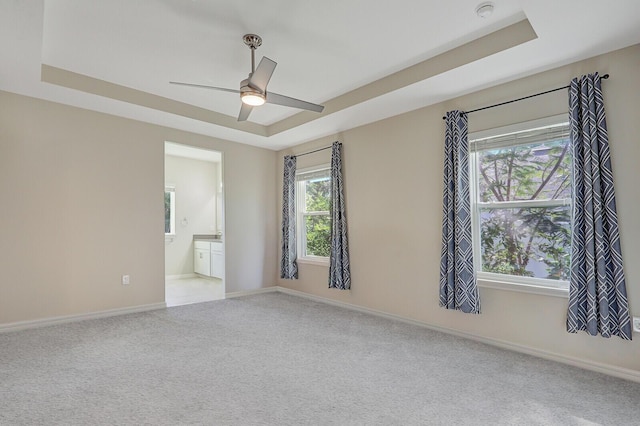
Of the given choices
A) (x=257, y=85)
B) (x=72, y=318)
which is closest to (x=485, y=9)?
(x=257, y=85)

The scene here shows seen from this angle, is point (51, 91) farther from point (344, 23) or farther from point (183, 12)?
point (344, 23)

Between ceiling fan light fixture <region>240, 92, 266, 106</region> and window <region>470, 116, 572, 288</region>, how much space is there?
2113mm

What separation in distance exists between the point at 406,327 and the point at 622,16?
123 inches

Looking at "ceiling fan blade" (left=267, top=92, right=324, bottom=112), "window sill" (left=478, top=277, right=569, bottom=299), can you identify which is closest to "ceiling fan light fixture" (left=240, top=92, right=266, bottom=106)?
"ceiling fan blade" (left=267, top=92, right=324, bottom=112)

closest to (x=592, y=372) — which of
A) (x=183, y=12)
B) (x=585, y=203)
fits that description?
(x=585, y=203)

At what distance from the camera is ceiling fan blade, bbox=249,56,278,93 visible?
2.53 meters

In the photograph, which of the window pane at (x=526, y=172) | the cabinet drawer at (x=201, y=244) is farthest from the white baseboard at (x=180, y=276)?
the window pane at (x=526, y=172)

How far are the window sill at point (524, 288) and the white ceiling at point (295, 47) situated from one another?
1878 mm

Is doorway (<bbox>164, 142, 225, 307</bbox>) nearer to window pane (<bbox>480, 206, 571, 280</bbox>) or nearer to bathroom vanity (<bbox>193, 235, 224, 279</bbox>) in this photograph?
bathroom vanity (<bbox>193, 235, 224, 279</bbox>)

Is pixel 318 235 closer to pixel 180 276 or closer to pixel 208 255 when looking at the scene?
pixel 208 255

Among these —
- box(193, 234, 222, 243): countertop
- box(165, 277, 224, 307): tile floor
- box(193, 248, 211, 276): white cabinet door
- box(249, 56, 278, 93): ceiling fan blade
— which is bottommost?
box(165, 277, 224, 307): tile floor

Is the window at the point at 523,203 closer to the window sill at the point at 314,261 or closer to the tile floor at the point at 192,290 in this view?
the window sill at the point at 314,261

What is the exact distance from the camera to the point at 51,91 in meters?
3.48

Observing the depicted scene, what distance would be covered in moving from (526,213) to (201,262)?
6.11 meters
